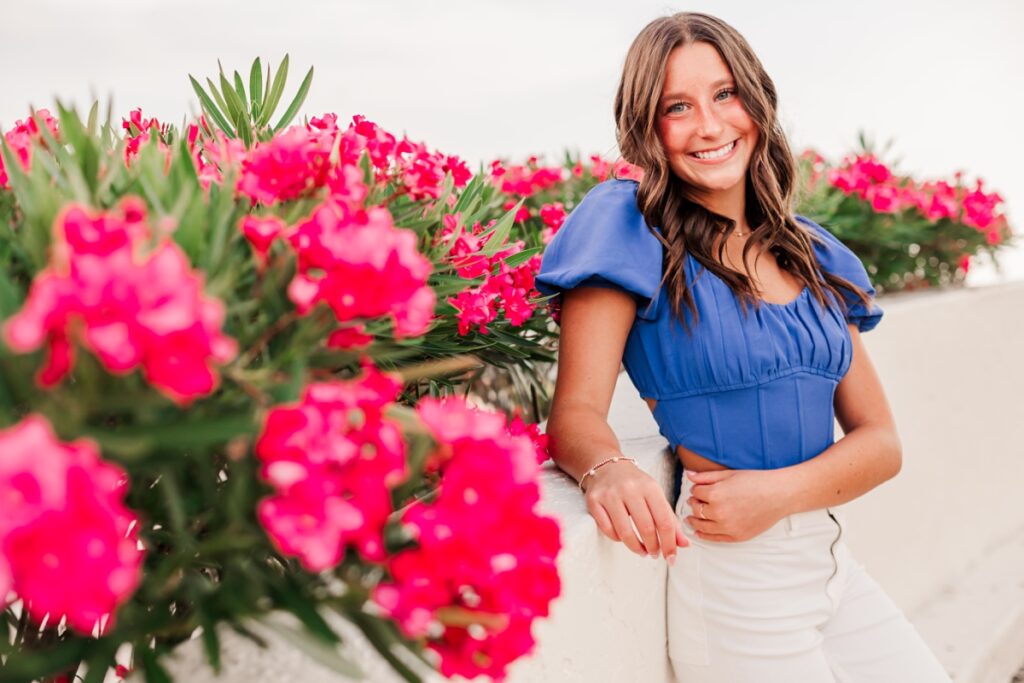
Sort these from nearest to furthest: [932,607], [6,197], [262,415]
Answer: [262,415] → [6,197] → [932,607]

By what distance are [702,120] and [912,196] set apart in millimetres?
2372

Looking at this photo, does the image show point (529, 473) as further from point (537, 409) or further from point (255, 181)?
point (537, 409)

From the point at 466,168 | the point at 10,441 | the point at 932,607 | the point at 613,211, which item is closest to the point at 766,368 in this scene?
the point at 613,211

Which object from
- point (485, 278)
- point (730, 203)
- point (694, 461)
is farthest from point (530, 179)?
point (485, 278)

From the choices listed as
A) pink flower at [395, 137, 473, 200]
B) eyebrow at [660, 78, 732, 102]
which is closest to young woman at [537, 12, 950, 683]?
eyebrow at [660, 78, 732, 102]

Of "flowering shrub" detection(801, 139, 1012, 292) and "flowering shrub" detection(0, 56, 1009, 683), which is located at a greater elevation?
"flowering shrub" detection(0, 56, 1009, 683)

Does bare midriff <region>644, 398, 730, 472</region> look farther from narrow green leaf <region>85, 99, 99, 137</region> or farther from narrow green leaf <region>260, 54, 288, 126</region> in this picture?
narrow green leaf <region>85, 99, 99, 137</region>

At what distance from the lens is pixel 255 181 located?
757 mm

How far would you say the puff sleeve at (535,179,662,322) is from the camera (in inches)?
55.6

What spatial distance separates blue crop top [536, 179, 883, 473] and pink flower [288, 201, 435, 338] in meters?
0.84

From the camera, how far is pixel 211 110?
132 cm

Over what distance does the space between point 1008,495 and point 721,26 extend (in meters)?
2.99

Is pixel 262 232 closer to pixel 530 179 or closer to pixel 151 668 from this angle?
pixel 151 668

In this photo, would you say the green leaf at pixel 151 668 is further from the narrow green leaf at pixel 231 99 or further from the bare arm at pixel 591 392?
the narrow green leaf at pixel 231 99
